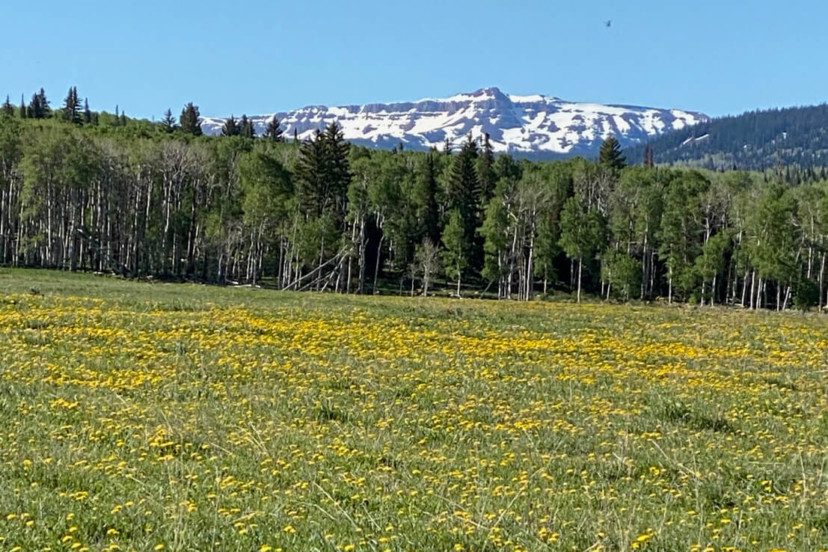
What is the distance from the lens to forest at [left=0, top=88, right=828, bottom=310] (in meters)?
87.8

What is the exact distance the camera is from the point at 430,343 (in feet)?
83.7

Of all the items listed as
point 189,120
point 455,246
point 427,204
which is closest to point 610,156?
point 427,204

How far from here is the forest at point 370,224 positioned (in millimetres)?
87812

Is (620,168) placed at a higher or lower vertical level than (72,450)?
higher

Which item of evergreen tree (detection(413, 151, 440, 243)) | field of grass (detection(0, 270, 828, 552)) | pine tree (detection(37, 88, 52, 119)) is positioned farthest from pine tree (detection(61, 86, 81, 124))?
field of grass (detection(0, 270, 828, 552))

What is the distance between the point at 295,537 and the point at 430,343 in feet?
62.0

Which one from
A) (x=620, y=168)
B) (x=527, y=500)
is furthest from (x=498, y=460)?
(x=620, y=168)

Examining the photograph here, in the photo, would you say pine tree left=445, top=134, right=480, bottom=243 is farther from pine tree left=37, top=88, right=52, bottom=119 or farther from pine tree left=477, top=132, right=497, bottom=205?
pine tree left=37, top=88, right=52, bottom=119

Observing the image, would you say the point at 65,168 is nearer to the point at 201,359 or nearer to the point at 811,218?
the point at 201,359

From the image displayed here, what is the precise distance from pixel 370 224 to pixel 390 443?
98983 mm

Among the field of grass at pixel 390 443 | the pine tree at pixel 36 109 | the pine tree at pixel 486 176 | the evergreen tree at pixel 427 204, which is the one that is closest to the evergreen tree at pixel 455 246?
the evergreen tree at pixel 427 204

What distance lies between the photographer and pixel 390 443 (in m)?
11.3

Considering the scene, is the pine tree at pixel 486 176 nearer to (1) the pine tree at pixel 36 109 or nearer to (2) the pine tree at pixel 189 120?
(2) the pine tree at pixel 189 120

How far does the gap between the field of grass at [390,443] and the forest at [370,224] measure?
6438 cm
